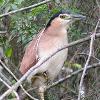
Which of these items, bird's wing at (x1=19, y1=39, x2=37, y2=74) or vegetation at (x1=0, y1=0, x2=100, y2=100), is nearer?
bird's wing at (x1=19, y1=39, x2=37, y2=74)

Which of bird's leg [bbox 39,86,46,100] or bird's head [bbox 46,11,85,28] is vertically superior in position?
bird's head [bbox 46,11,85,28]

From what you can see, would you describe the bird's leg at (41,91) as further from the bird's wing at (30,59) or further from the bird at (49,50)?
the bird's wing at (30,59)

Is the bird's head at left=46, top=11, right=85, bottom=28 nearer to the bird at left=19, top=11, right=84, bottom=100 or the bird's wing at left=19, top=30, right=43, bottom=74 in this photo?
the bird at left=19, top=11, right=84, bottom=100

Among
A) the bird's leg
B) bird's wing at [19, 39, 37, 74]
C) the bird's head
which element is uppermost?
the bird's head

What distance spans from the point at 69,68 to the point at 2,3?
32.4 inches

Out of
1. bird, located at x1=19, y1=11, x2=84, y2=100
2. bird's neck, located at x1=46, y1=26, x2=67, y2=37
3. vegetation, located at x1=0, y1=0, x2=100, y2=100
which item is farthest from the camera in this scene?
vegetation, located at x1=0, y1=0, x2=100, y2=100

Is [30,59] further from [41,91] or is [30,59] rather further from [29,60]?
[41,91]

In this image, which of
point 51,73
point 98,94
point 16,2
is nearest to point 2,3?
point 16,2

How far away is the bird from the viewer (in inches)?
101

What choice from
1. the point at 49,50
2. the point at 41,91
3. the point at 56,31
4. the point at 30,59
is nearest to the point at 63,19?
the point at 56,31

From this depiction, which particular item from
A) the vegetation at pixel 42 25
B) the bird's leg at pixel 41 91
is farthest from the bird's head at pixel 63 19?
the bird's leg at pixel 41 91

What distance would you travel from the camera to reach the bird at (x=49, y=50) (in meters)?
2.56

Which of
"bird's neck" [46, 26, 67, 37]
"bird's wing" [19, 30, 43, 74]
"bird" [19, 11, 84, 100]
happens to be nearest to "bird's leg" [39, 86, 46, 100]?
"bird" [19, 11, 84, 100]

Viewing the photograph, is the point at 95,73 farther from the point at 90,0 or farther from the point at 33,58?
the point at 33,58
